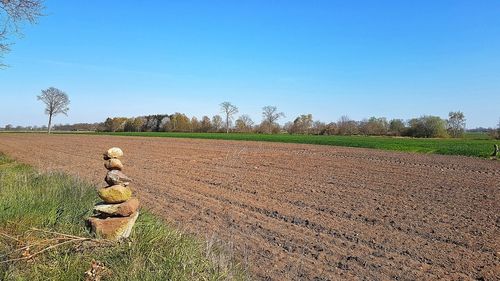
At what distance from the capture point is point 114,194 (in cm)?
554

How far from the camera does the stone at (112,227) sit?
202 inches

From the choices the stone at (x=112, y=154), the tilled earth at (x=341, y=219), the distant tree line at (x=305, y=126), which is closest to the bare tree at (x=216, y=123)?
the distant tree line at (x=305, y=126)

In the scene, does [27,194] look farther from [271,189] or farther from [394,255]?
[271,189]

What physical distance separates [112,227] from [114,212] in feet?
0.80

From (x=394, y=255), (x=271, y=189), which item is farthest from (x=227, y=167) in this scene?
(x=394, y=255)

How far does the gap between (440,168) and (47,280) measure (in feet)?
73.1

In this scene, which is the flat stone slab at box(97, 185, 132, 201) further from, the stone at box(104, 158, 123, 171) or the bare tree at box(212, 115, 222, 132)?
the bare tree at box(212, 115, 222, 132)

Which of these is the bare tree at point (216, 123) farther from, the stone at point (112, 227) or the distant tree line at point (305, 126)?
the stone at point (112, 227)

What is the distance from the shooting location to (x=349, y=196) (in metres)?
13.4

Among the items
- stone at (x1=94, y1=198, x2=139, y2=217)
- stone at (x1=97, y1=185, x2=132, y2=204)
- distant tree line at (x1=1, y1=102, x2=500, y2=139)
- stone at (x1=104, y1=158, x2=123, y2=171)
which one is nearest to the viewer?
stone at (x1=94, y1=198, x2=139, y2=217)

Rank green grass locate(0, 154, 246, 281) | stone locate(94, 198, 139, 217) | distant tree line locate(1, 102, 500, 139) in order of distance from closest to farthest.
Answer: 1. green grass locate(0, 154, 246, 281)
2. stone locate(94, 198, 139, 217)
3. distant tree line locate(1, 102, 500, 139)

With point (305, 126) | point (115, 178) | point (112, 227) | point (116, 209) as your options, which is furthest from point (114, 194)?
point (305, 126)

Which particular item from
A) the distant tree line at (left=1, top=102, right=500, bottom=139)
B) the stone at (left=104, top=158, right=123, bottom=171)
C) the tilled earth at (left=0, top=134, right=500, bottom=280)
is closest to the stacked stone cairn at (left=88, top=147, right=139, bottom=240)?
the stone at (left=104, top=158, right=123, bottom=171)

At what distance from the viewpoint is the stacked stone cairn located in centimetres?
518
